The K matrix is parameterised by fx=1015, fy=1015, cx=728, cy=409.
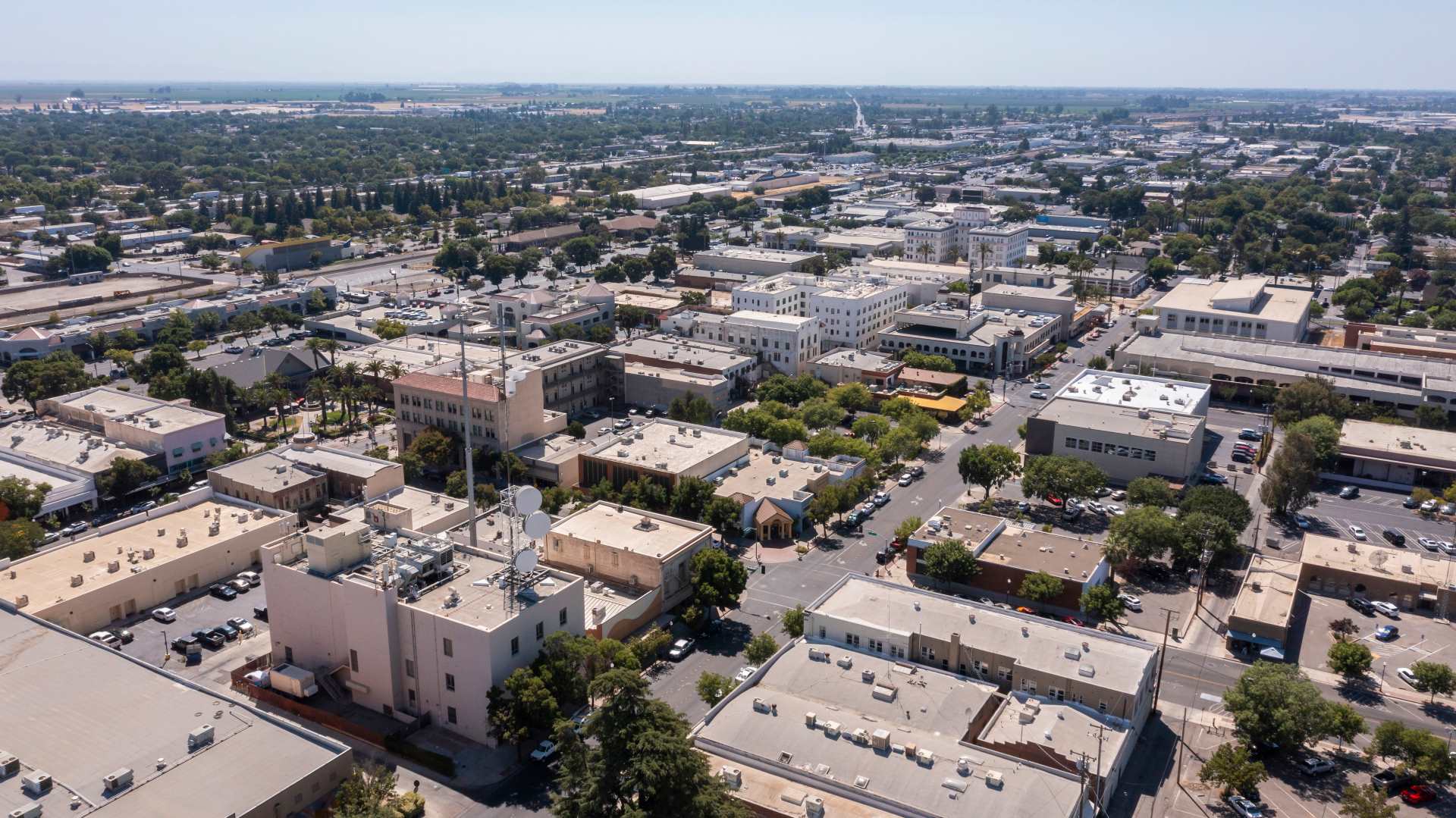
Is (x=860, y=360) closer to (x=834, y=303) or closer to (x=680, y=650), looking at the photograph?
(x=834, y=303)

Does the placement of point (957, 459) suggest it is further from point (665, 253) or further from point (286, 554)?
point (665, 253)

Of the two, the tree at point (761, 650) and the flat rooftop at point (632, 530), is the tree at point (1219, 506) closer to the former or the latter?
the tree at point (761, 650)

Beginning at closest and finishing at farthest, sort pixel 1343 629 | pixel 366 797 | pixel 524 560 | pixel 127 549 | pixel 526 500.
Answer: pixel 366 797
pixel 524 560
pixel 526 500
pixel 1343 629
pixel 127 549

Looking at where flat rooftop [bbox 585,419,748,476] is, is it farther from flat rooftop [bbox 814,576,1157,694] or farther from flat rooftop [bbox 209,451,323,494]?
flat rooftop [bbox 814,576,1157,694]

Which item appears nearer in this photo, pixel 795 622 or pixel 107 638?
pixel 795 622

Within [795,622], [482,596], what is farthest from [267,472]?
[795,622]

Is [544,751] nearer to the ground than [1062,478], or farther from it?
nearer to the ground

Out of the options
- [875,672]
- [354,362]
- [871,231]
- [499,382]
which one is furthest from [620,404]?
[871,231]
